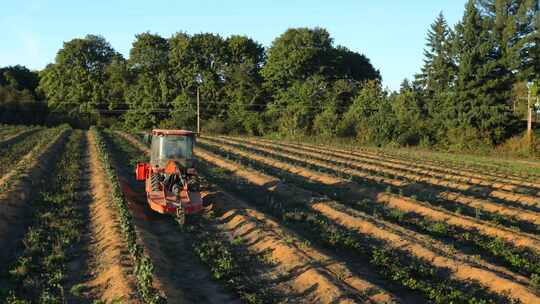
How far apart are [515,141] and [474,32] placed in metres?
9.65

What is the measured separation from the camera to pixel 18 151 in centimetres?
2823

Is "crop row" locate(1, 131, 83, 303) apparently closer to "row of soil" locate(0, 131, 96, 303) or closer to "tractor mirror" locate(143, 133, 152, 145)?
"row of soil" locate(0, 131, 96, 303)

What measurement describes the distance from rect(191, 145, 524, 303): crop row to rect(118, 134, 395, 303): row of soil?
764mm

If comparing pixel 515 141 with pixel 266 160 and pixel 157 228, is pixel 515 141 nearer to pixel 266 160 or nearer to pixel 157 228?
pixel 266 160

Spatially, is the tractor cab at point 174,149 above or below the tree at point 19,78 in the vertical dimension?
below

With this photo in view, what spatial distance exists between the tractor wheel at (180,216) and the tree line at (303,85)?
3375 cm

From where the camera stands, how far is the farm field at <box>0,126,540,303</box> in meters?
8.93

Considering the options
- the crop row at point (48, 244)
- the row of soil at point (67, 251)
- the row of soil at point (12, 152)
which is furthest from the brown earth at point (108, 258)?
the row of soil at point (12, 152)

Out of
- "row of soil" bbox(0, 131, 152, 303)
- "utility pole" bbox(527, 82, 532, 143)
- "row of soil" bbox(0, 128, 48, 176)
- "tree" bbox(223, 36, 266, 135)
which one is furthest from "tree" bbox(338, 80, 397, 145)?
"row of soil" bbox(0, 131, 152, 303)

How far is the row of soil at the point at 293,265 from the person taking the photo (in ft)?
28.6

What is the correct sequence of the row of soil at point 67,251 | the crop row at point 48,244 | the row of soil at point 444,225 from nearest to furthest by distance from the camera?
the row of soil at point 67,251 < the crop row at point 48,244 < the row of soil at point 444,225

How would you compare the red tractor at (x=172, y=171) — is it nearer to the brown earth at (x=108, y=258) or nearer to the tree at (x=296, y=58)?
the brown earth at (x=108, y=258)

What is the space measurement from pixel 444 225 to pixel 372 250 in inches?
123

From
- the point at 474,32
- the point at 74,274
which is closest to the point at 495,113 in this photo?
the point at 474,32
